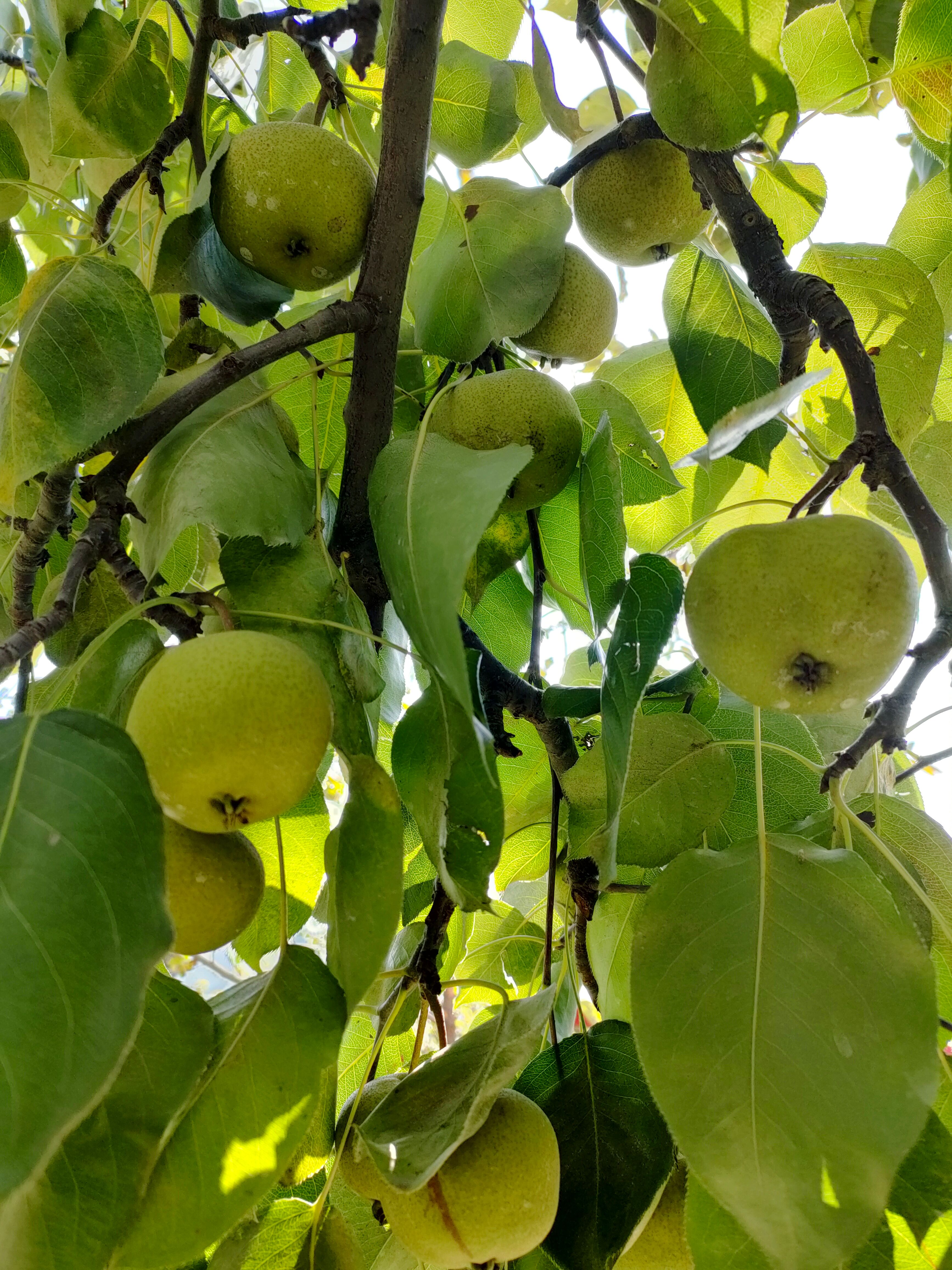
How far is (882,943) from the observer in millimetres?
745

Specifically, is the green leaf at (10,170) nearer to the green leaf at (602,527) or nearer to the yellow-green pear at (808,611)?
the green leaf at (602,527)

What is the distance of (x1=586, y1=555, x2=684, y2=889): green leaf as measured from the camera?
0.71 meters

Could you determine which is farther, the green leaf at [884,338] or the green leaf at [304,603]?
the green leaf at [884,338]

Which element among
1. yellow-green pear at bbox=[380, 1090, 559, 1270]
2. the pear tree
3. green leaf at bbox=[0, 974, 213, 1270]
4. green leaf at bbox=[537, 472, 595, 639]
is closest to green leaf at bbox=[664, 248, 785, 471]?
the pear tree

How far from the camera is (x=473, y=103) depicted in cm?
120

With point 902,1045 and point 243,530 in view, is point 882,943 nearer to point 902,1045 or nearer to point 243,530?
point 902,1045

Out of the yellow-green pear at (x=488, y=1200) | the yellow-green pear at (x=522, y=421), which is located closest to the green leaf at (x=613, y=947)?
the yellow-green pear at (x=488, y=1200)

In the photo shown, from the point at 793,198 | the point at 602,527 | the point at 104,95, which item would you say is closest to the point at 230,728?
the point at 602,527

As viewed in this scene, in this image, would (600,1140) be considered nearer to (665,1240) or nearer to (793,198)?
(665,1240)

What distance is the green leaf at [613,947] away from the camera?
1.05 meters

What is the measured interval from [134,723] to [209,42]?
0.79 m

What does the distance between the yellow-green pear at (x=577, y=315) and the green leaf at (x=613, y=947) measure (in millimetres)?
634

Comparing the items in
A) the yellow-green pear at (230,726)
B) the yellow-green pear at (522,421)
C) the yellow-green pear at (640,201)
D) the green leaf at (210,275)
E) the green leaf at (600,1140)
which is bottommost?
the green leaf at (600,1140)

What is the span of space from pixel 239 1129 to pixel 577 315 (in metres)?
0.89
